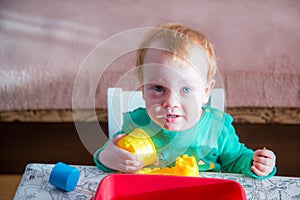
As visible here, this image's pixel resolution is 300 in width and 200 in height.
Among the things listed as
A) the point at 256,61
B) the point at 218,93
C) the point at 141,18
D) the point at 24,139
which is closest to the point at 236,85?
the point at 256,61

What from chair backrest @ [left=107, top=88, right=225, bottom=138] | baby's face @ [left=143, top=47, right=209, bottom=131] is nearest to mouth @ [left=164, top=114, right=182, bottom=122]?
baby's face @ [left=143, top=47, right=209, bottom=131]

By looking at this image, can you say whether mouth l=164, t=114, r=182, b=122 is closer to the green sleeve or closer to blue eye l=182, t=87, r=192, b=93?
blue eye l=182, t=87, r=192, b=93

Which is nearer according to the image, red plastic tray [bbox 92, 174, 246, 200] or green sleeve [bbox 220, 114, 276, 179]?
red plastic tray [bbox 92, 174, 246, 200]

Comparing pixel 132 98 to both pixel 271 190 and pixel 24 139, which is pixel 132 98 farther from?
pixel 24 139

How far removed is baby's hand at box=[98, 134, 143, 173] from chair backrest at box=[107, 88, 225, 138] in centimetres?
9

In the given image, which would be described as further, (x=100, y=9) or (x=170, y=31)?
(x=100, y=9)

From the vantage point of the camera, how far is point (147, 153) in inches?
30.4

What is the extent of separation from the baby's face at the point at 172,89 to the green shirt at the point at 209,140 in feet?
0.09

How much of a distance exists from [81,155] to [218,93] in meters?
0.90

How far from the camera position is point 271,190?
2.57 ft

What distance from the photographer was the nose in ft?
2.44

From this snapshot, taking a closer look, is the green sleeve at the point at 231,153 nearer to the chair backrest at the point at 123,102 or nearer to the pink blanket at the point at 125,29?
the chair backrest at the point at 123,102

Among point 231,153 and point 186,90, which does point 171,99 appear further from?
point 231,153

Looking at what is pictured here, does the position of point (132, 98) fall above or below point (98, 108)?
above
